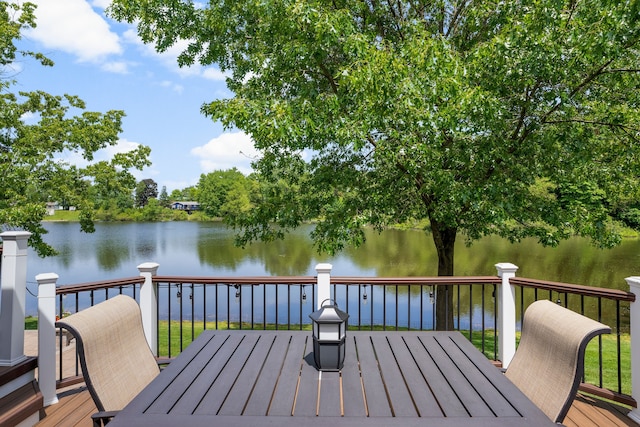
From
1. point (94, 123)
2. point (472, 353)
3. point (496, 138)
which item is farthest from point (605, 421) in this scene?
point (94, 123)

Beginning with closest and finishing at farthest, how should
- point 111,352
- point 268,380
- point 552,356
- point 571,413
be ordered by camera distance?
point 268,380 < point 552,356 < point 111,352 < point 571,413

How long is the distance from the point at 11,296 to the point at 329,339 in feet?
7.53

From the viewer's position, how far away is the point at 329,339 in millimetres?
1867

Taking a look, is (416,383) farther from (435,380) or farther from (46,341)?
Result: (46,341)

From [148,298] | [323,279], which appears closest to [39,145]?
[148,298]

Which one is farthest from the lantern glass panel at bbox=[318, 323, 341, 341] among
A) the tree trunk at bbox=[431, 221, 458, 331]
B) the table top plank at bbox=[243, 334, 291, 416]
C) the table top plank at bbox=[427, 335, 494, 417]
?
the tree trunk at bbox=[431, 221, 458, 331]

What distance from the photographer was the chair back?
6.32 feet

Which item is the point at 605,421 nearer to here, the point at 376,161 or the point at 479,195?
the point at 479,195

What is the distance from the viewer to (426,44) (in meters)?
4.55

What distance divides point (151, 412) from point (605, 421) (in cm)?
292

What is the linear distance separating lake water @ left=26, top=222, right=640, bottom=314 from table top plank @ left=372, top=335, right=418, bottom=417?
14.1 metres

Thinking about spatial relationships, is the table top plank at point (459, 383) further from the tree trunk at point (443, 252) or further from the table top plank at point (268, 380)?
the tree trunk at point (443, 252)

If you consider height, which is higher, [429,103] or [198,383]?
[429,103]

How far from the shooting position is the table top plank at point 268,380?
155 cm
